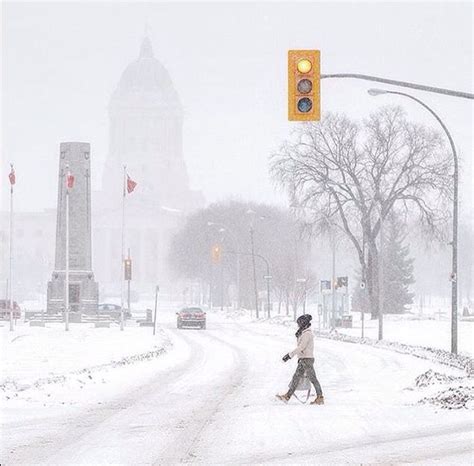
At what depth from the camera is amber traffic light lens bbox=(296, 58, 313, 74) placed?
18875 mm

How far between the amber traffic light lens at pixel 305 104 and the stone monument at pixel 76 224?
46.3 m

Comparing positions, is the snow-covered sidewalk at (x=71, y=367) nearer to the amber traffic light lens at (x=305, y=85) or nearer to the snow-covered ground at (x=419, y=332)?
the amber traffic light lens at (x=305, y=85)

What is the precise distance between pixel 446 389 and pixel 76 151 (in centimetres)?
4674

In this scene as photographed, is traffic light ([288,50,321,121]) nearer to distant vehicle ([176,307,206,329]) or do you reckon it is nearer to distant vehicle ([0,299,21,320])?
distant vehicle ([176,307,206,329])

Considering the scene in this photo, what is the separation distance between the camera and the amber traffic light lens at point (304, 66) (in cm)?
1888

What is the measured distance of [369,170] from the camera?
7119cm

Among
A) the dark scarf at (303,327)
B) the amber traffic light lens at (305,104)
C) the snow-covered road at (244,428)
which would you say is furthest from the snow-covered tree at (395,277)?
the amber traffic light lens at (305,104)

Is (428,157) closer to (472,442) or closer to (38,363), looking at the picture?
(38,363)

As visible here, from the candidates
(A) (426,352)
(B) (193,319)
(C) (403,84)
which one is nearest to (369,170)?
(B) (193,319)

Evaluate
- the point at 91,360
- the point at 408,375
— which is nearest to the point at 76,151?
the point at 91,360

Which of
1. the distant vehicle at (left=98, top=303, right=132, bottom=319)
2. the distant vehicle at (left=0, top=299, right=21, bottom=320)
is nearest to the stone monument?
the distant vehicle at (left=0, top=299, right=21, bottom=320)

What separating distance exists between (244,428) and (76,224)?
164 ft

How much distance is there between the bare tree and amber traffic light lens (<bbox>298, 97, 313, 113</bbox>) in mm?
49956

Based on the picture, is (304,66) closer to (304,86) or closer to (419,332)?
(304,86)
